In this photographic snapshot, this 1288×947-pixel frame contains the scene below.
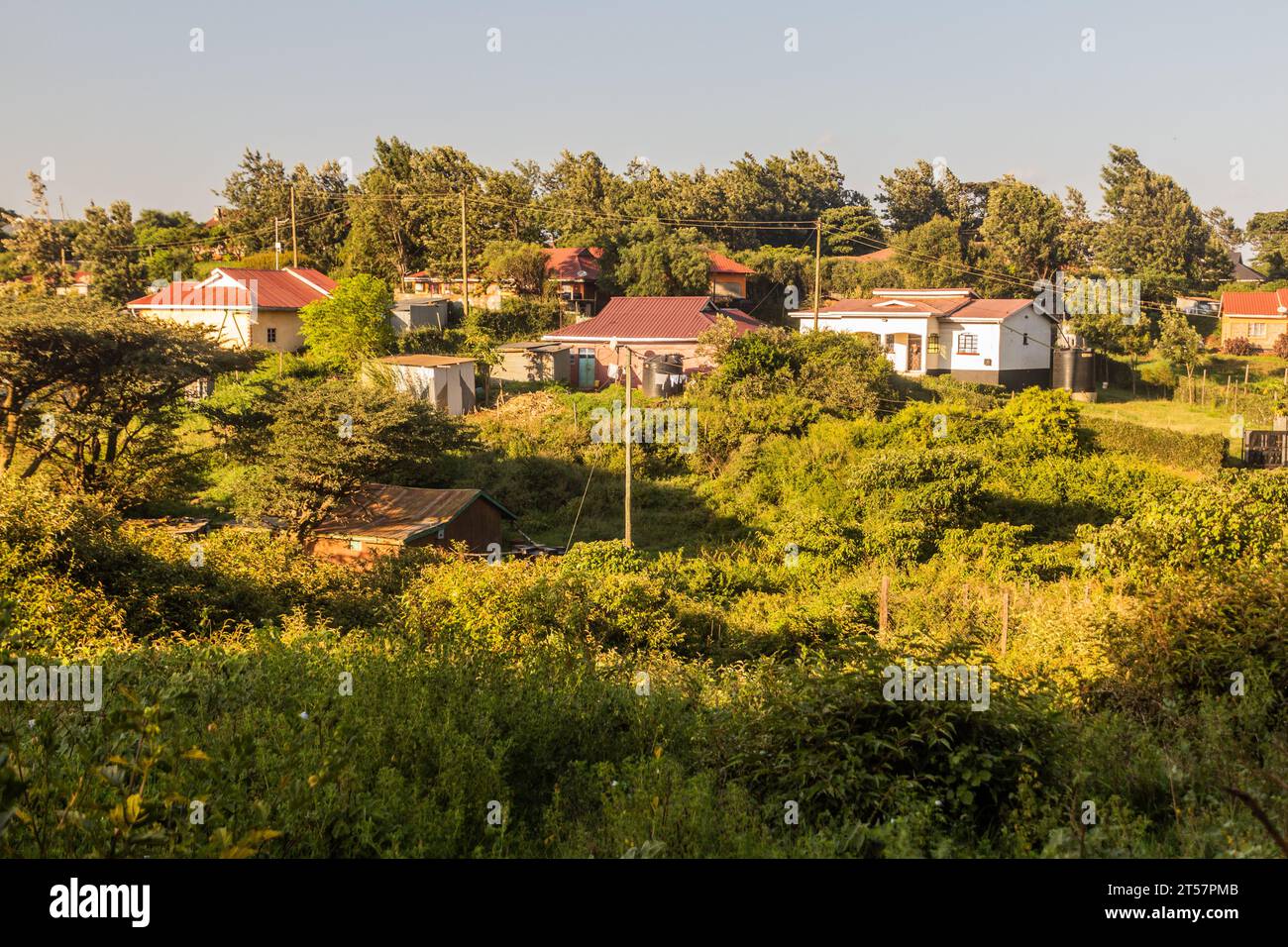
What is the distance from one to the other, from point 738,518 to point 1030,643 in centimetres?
1239

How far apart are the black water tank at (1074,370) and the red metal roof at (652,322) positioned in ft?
32.6

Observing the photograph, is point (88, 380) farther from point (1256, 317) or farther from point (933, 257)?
point (1256, 317)

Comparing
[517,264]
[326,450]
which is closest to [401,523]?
[326,450]

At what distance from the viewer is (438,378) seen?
29.4 m

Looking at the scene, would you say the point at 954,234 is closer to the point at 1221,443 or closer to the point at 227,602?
the point at 1221,443

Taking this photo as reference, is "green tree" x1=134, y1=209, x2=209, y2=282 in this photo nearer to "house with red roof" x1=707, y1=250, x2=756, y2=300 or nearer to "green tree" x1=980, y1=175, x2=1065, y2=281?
"house with red roof" x1=707, y1=250, x2=756, y2=300

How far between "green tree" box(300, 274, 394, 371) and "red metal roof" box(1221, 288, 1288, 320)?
3474 centimetres

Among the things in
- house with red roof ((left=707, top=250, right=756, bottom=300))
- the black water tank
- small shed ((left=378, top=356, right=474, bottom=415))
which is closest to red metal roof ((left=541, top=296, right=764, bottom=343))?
small shed ((left=378, top=356, right=474, bottom=415))

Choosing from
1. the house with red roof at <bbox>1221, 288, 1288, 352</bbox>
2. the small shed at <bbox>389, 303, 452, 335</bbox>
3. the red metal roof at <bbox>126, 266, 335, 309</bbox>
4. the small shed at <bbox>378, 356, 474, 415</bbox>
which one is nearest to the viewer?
the small shed at <bbox>378, 356, 474, 415</bbox>

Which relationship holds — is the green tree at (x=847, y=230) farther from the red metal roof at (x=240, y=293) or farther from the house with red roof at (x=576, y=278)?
the red metal roof at (x=240, y=293)

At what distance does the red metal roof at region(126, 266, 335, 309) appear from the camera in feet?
119

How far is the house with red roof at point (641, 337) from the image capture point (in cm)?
3341

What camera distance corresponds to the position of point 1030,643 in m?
10.9

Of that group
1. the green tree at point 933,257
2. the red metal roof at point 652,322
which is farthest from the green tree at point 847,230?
the red metal roof at point 652,322
